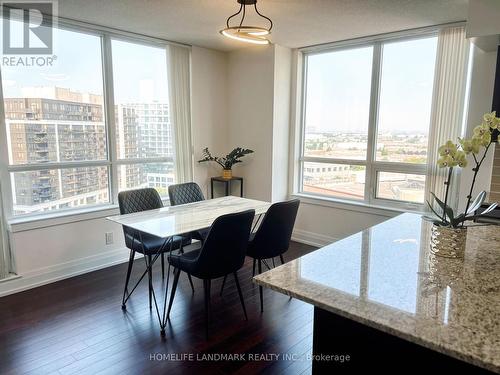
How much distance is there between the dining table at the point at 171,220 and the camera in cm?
261

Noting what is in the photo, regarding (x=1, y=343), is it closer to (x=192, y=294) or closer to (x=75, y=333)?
(x=75, y=333)

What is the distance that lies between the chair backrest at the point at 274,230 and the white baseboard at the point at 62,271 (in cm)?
189

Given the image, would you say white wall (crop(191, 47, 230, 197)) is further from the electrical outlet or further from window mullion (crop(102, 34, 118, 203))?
the electrical outlet

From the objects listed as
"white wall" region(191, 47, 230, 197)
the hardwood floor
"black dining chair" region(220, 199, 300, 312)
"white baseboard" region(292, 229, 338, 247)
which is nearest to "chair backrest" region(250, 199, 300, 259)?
"black dining chair" region(220, 199, 300, 312)

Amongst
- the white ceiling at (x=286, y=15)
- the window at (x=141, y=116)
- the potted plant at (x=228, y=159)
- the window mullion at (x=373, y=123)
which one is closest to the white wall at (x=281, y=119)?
the potted plant at (x=228, y=159)

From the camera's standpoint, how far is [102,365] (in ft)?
7.30

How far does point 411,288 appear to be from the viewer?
1.24m

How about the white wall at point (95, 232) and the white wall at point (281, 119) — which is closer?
the white wall at point (95, 232)

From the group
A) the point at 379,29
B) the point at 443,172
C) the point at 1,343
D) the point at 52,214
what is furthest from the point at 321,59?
the point at 1,343

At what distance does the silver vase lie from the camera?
1492 mm

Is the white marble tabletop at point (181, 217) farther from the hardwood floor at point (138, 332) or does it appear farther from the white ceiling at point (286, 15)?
the white ceiling at point (286, 15)

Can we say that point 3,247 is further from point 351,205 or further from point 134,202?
point 351,205

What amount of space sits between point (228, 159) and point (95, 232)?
191cm

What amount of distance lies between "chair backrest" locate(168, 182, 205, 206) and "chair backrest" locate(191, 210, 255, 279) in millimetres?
1302
